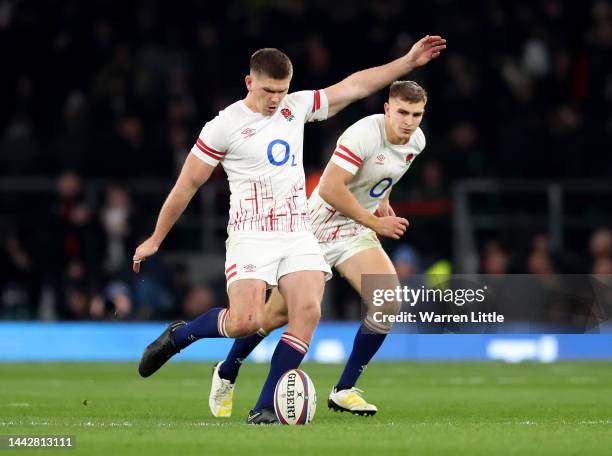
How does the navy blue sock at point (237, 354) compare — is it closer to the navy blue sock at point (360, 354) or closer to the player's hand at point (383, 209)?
the navy blue sock at point (360, 354)

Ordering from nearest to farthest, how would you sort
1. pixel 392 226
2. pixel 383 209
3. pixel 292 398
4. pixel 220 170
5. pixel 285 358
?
1. pixel 292 398
2. pixel 285 358
3. pixel 392 226
4. pixel 383 209
5. pixel 220 170

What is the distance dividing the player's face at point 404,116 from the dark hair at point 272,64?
127cm

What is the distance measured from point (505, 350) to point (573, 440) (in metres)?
9.99

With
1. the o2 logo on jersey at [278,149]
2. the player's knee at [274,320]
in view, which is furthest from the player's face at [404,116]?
the player's knee at [274,320]

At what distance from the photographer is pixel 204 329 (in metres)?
9.51

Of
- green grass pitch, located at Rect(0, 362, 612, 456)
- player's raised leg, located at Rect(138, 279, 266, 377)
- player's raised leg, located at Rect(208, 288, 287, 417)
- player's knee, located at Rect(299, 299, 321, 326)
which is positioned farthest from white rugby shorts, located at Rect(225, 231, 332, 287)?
green grass pitch, located at Rect(0, 362, 612, 456)

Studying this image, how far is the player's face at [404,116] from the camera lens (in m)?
10.1

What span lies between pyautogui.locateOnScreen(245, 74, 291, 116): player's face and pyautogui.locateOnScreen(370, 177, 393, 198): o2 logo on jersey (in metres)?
1.40

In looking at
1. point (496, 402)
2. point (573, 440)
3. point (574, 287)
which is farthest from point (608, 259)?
point (573, 440)

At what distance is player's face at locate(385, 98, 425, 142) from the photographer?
33.2ft

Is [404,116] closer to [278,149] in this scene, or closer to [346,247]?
[346,247]

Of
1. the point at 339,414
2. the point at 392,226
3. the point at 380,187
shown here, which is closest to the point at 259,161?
the point at 392,226

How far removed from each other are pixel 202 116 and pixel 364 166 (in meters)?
9.69

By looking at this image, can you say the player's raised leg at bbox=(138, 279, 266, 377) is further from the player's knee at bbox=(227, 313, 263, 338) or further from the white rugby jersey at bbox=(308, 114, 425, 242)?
the white rugby jersey at bbox=(308, 114, 425, 242)
